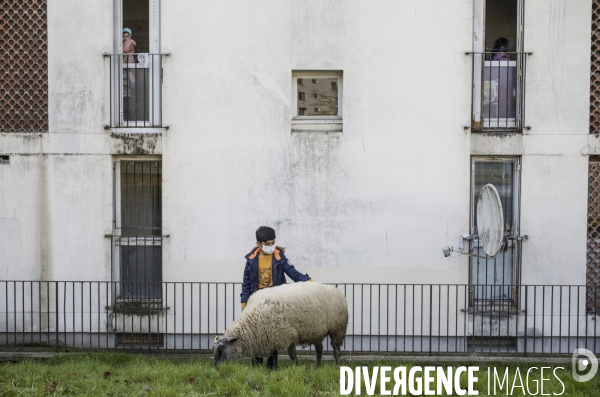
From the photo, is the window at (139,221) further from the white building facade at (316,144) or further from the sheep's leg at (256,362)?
the sheep's leg at (256,362)

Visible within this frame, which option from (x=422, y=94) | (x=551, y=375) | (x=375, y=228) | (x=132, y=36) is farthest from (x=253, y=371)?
(x=132, y=36)

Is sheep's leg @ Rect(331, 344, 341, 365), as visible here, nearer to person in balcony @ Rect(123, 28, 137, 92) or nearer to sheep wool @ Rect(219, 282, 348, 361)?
sheep wool @ Rect(219, 282, 348, 361)

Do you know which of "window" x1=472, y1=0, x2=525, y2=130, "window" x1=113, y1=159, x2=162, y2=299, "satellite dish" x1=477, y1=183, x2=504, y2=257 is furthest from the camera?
"window" x1=113, y1=159, x2=162, y2=299

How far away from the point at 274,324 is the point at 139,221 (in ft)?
16.4

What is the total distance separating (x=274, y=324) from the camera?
31.5 feet

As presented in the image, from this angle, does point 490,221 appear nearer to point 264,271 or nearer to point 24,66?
point 264,271

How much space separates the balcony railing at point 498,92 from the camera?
527 inches

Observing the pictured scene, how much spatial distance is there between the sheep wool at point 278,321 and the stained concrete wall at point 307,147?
3.51 metres

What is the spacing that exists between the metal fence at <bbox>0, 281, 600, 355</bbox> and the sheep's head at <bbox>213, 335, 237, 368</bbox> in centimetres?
331

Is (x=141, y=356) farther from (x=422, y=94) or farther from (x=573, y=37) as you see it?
(x=573, y=37)

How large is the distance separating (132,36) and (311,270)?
206 inches

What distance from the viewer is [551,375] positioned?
31.5 feet

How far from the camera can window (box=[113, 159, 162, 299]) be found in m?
13.6

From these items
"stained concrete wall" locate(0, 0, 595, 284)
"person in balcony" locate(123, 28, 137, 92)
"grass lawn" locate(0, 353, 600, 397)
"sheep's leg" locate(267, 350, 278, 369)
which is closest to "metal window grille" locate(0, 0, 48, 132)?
"stained concrete wall" locate(0, 0, 595, 284)
